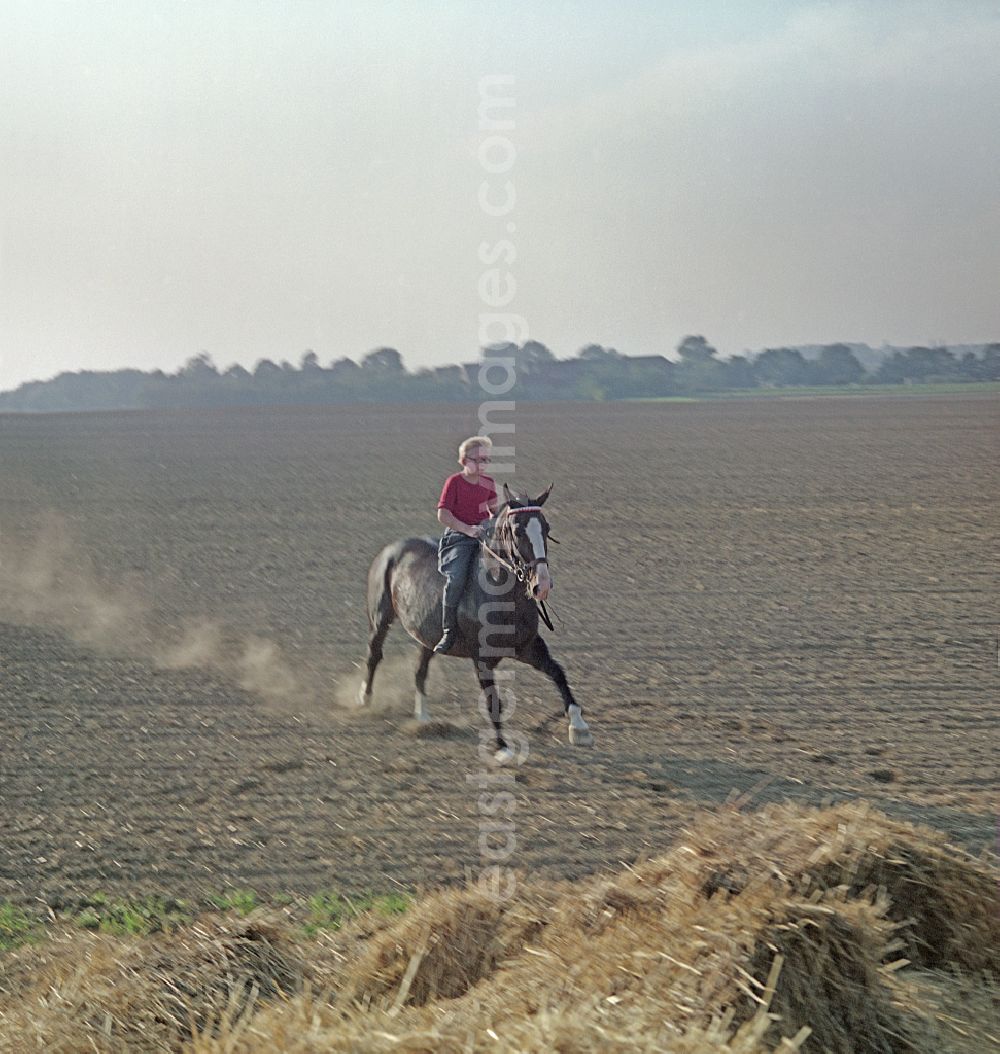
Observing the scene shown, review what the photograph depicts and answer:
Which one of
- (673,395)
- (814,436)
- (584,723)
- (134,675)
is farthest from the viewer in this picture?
(673,395)

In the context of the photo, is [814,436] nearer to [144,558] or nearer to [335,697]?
[144,558]

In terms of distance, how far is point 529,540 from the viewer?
29.1ft

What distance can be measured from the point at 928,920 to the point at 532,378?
85732 millimetres

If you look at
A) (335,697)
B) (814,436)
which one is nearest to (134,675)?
(335,697)

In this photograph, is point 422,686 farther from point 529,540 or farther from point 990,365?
point 990,365

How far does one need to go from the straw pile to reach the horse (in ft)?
11.9

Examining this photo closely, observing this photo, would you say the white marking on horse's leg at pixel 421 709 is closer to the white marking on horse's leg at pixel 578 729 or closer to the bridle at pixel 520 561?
the white marking on horse's leg at pixel 578 729

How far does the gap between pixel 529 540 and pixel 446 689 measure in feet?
10.6

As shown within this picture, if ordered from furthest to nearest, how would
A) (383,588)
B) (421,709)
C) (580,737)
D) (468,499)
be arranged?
(383,588) → (421,709) → (468,499) → (580,737)

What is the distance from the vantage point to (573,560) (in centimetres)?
1898

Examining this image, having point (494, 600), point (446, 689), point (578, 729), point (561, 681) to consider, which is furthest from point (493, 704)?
point (446, 689)

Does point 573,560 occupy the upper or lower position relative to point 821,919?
lower

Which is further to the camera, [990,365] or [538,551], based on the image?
[990,365]

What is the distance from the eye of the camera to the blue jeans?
388 inches
